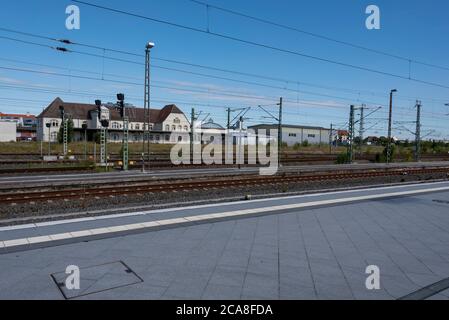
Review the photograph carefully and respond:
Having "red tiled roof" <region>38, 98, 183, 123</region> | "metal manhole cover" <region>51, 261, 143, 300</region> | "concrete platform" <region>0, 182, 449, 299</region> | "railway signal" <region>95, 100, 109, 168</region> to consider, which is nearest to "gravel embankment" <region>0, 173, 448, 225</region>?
"concrete platform" <region>0, 182, 449, 299</region>

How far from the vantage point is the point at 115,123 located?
7150 cm

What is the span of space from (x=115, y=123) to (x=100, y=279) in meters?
70.1

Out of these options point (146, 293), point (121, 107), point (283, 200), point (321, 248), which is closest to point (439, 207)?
point (283, 200)

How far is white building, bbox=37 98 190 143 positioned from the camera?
69.1 m

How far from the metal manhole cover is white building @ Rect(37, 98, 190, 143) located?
207 feet

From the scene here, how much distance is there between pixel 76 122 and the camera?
71375mm

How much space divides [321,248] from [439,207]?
665cm

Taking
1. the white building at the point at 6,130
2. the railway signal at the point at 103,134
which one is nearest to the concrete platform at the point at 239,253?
the railway signal at the point at 103,134

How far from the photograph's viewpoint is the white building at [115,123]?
69.1 metres

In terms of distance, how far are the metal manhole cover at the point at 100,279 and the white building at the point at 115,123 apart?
2480 inches

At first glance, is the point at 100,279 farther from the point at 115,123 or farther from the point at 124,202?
the point at 115,123

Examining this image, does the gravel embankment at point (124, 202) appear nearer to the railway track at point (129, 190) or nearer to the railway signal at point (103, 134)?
the railway track at point (129, 190)

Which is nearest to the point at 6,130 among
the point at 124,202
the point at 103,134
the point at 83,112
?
the point at 83,112

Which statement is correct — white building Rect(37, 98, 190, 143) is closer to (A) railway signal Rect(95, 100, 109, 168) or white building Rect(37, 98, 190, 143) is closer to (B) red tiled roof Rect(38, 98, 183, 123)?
(B) red tiled roof Rect(38, 98, 183, 123)
